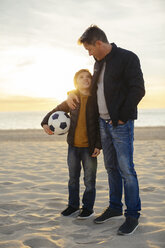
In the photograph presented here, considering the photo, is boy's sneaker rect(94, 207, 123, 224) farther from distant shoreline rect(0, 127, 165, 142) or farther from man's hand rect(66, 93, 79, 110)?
distant shoreline rect(0, 127, 165, 142)

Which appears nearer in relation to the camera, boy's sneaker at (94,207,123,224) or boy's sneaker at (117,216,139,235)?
boy's sneaker at (117,216,139,235)

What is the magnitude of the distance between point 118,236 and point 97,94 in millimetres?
1936

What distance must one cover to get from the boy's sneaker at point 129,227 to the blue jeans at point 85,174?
2.42ft

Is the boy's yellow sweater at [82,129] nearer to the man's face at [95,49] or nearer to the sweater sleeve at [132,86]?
the man's face at [95,49]

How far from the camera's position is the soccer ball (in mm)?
4070

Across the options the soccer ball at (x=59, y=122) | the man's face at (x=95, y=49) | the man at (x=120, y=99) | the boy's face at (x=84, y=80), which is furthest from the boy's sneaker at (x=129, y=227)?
the man's face at (x=95, y=49)

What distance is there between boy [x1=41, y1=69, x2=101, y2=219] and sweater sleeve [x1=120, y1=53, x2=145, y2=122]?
2.11ft

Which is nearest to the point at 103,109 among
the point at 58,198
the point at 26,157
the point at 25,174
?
the point at 58,198

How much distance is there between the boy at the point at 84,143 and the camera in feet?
12.8

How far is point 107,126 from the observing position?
3645 mm

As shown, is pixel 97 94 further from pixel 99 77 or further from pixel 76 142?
pixel 76 142

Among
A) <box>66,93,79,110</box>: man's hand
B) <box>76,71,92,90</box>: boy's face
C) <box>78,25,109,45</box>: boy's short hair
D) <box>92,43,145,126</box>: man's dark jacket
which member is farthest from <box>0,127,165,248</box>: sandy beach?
<box>78,25,109,45</box>: boy's short hair

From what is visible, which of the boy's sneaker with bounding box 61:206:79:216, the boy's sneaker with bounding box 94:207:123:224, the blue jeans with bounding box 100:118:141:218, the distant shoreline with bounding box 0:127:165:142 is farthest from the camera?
the distant shoreline with bounding box 0:127:165:142

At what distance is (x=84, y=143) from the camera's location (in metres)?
3.97
